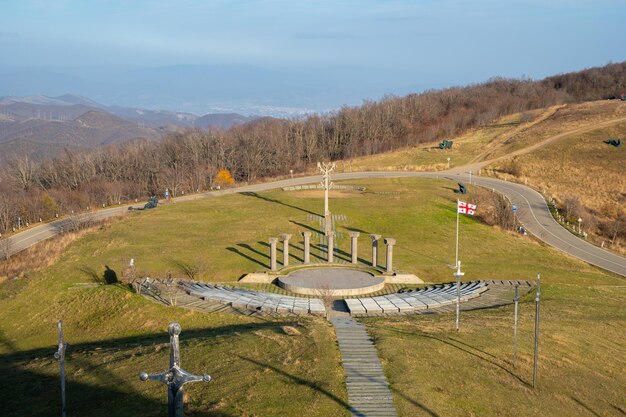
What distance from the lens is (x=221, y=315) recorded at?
109ft

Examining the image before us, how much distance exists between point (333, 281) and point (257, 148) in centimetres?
7187

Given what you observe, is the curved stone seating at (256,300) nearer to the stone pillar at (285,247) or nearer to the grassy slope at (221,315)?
the grassy slope at (221,315)

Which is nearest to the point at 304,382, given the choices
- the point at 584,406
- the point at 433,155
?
the point at 584,406

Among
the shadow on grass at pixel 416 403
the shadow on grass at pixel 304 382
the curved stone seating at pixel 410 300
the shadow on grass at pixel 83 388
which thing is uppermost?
the shadow on grass at pixel 304 382

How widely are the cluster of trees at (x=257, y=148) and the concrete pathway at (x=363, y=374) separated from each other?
53.3 metres

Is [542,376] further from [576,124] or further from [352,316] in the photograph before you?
[576,124]

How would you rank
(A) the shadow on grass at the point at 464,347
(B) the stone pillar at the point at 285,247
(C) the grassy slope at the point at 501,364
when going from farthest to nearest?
(B) the stone pillar at the point at 285,247
(A) the shadow on grass at the point at 464,347
(C) the grassy slope at the point at 501,364

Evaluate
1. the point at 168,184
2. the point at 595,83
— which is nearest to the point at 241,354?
the point at 168,184

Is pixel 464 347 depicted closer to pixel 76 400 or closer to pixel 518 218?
pixel 76 400

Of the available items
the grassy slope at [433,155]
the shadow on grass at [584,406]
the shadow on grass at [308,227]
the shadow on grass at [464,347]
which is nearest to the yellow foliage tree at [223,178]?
the grassy slope at [433,155]

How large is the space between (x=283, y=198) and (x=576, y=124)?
239ft

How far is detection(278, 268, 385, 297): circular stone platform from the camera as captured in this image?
4000cm

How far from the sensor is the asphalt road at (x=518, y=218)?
56.2 m

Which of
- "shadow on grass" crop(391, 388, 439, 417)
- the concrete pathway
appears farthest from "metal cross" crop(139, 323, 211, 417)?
"shadow on grass" crop(391, 388, 439, 417)
